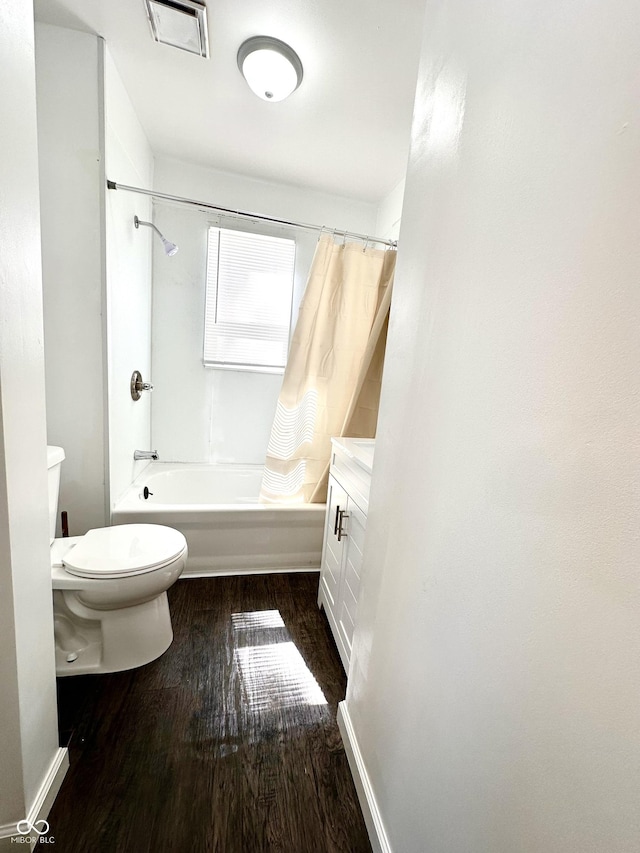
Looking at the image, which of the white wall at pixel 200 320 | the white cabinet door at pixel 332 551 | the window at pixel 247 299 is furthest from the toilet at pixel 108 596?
the window at pixel 247 299

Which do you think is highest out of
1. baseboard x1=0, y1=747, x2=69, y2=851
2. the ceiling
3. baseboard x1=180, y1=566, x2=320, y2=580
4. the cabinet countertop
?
the ceiling

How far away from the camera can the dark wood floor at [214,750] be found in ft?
2.98

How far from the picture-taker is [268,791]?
1003 millimetres

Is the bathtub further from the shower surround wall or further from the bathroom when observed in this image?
the bathroom

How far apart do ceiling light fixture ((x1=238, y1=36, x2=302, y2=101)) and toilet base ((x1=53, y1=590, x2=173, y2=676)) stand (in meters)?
2.08

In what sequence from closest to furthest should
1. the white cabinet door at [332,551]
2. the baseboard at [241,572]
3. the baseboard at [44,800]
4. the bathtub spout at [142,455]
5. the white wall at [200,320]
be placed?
the baseboard at [44,800] → the white cabinet door at [332,551] → the baseboard at [241,572] → the bathtub spout at [142,455] → the white wall at [200,320]

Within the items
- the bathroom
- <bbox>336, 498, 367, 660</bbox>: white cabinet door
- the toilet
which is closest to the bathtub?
the toilet

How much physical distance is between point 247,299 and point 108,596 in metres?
1.92

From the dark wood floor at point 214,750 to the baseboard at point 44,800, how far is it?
0.11 feet

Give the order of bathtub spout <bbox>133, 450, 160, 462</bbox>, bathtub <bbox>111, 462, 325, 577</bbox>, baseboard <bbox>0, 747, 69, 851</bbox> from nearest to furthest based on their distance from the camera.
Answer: baseboard <bbox>0, 747, 69, 851</bbox>, bathtub <bbox>111, 462, 325, 577</bbox>, bathtub spout <bbox>133, 450, 160, 462</bbox>

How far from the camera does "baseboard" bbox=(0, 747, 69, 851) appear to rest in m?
0.81

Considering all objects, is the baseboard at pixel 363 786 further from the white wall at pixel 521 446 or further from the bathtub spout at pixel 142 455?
the bathtub spout at pixel 142 455

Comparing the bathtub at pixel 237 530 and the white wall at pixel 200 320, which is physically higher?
the white wall at pixel 200 320

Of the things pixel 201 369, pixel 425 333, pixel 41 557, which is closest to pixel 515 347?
pixel 425 333
